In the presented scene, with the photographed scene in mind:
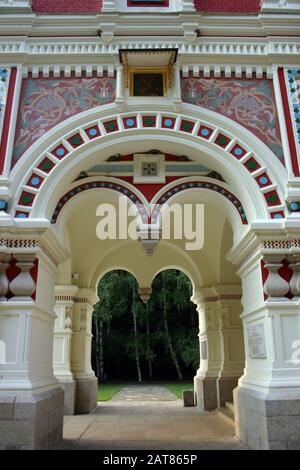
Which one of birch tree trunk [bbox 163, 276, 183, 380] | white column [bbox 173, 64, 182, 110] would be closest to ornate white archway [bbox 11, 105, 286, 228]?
white column [bbox 173, 64, 182, 110]

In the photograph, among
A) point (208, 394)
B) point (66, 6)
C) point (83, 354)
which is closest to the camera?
point (66, 6)

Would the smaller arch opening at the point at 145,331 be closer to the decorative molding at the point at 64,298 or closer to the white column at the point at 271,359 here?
the decorative molding at the point at 64,298

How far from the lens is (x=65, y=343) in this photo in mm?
8297

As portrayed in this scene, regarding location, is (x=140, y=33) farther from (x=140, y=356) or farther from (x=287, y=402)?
(x=140, y=356)

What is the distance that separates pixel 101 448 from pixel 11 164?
3485 millimetres

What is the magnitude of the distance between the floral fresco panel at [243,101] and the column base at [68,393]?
546cm

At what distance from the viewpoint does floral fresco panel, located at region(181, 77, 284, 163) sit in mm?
5387

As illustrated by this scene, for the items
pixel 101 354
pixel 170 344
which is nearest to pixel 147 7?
pixel 170 344

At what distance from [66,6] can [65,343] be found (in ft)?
18.9

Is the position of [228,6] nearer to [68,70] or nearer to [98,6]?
[98,6]

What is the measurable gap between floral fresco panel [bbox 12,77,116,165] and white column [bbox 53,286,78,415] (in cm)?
391

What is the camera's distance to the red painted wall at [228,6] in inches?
237
